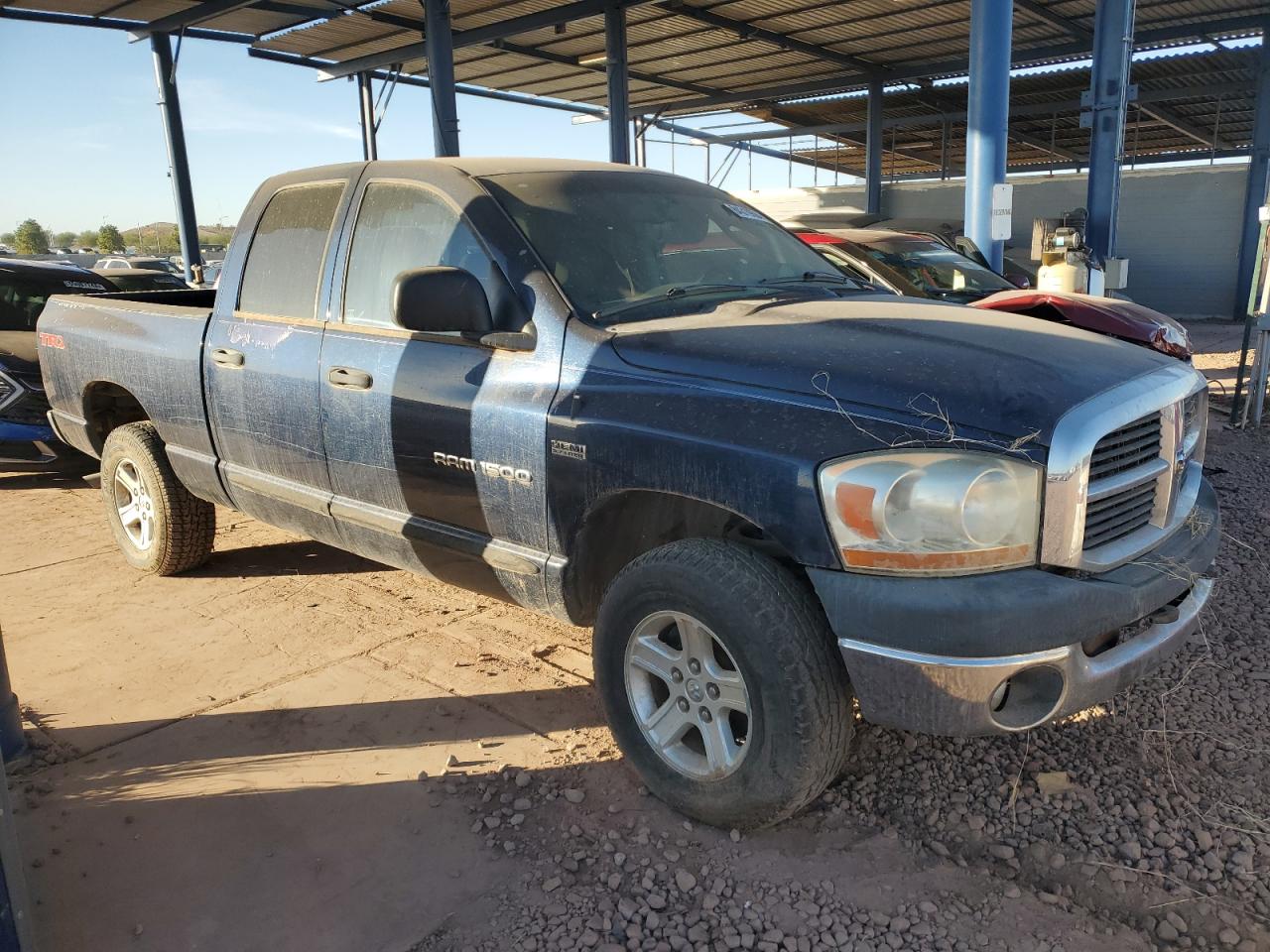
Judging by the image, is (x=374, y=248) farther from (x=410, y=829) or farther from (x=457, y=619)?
(x=410, y=829)

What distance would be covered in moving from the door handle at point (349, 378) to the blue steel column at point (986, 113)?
791 centimetres

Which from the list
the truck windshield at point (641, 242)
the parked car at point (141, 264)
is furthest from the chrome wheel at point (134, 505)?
the parked car at point (141, 264)

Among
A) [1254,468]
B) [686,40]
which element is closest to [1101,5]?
[1254,468]

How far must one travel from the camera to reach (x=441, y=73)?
14.3m

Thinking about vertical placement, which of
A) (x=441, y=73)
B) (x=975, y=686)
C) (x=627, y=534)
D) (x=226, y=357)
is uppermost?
(x=441, y=73)

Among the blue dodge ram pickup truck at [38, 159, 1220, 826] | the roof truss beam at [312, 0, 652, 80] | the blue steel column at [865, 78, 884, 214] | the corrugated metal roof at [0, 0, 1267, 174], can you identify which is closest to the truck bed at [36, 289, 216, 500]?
the blue dodge ram pickup truck at [38, 159, 1220, 826]

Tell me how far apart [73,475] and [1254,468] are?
352 inches

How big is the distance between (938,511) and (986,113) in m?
8.83

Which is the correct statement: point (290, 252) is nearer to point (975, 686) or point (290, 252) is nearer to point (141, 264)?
point (975, 686)

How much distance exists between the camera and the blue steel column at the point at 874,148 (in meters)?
21.4

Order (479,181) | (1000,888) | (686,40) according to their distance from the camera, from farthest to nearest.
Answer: (686,40) < (479,181) < (1000,888)

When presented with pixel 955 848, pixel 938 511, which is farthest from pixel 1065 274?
pixel 938 511

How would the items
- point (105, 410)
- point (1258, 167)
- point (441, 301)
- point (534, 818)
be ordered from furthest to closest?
point (1258, 167) → point (105, 410) → point (441, 301) → point (534, 818)

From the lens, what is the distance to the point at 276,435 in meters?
3.92
